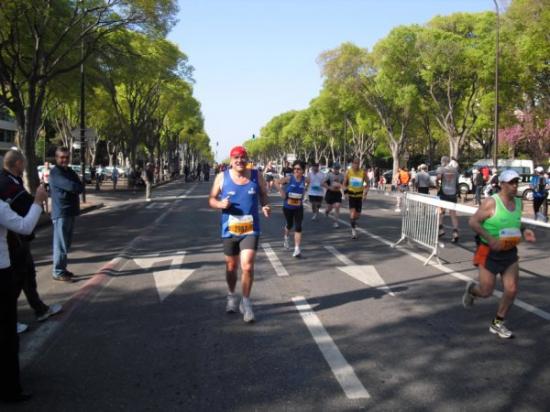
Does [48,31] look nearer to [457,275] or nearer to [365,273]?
[365,273]

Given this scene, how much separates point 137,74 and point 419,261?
19.9 m

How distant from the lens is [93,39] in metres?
21.0

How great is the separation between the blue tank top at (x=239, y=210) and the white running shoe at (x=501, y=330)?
2.48 m

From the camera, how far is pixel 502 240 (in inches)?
207

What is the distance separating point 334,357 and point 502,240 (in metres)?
1.96

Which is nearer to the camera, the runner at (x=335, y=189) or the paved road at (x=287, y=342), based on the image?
the paved road at (x=287, y=342)

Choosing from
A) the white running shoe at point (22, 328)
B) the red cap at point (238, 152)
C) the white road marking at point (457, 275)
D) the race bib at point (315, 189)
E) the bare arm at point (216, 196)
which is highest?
the red cap at point (238, 152)

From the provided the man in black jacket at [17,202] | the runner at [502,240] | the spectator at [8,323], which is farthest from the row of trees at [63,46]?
the runner at [502,240]

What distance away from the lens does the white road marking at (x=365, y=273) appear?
25.0 feet

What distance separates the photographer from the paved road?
3.94 metres

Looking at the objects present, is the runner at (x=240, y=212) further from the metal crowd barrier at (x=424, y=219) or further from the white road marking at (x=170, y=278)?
the metal crowd barrier at (x=424, y=219)

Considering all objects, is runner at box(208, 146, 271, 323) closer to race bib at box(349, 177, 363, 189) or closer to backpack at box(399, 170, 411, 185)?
race bib at box(349, 177, 363, 189)

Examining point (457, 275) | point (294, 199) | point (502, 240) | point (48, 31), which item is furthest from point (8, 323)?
point (48, 31)

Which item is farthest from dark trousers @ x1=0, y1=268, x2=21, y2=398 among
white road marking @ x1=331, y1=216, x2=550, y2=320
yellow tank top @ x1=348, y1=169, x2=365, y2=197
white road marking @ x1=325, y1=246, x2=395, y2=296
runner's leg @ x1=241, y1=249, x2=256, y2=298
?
yellow tank top @ x1=348, y1=169, x2=365, y2=197
